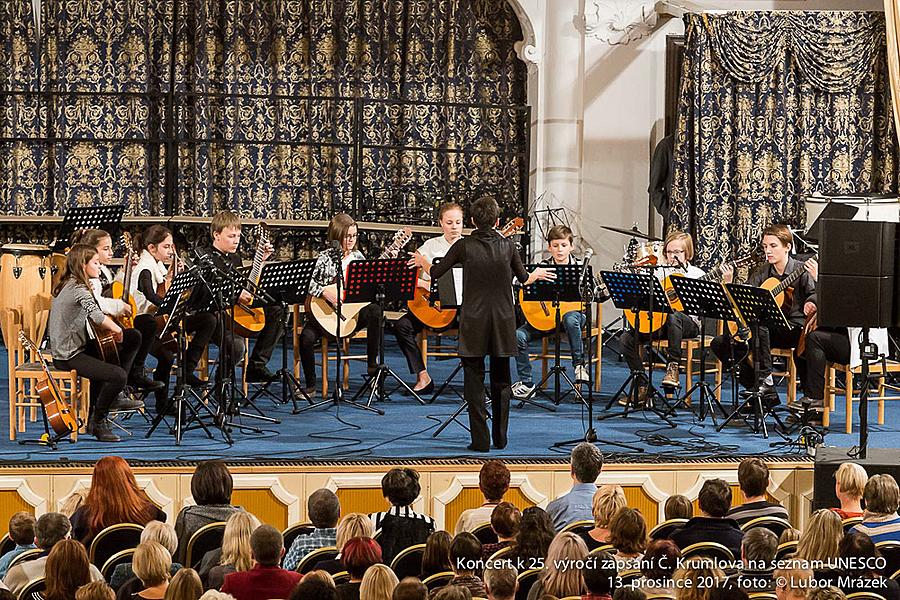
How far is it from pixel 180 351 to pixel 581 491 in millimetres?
3219

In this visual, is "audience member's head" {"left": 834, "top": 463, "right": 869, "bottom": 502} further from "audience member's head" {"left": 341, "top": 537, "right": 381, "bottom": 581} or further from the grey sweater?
the grey sweater

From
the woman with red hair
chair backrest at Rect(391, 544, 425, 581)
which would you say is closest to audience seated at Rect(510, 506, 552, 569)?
chair backrest at Rect(391, 544, 425, 581)

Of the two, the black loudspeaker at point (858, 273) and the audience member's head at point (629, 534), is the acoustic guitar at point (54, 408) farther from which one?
the black loudspeaker at point (858, 273)

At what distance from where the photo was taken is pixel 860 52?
40.5 feet

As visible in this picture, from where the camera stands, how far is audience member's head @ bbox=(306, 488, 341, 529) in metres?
5.48

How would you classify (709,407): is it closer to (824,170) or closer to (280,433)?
(280,433)

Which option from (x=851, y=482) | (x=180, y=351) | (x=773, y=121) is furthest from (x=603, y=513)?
(x=773, y=121)

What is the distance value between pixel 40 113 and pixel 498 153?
4.48 m

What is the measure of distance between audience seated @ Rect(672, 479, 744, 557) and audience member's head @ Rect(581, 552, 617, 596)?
0.86 meters

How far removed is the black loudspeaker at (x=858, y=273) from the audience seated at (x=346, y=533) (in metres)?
3.47

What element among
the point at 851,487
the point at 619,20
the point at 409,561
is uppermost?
the point at 619,20

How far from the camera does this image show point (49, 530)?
207 inches

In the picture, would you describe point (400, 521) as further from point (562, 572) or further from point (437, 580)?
point (562, 572)

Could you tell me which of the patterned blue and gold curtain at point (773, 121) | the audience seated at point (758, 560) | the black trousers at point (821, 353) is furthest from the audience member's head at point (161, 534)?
the patterned blue and gold curtain at point (773, 121)
